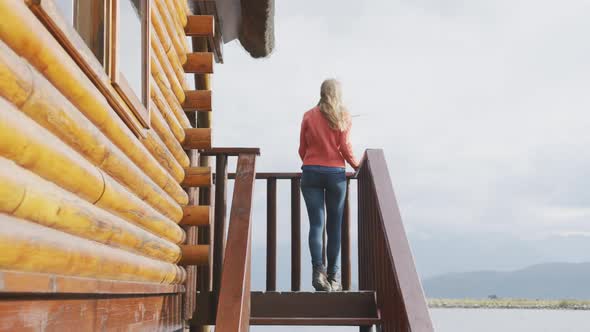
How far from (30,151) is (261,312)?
448cm

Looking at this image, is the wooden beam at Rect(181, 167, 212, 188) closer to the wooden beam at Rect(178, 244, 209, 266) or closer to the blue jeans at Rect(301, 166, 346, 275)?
the wooden beam at Rect(178, 244, 209, 266)

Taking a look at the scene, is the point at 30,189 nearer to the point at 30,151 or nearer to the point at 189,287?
the point at 30,151

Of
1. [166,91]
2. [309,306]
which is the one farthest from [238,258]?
[309,306]

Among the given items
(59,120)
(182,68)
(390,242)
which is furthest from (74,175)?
(182,68)

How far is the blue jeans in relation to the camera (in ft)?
22.7

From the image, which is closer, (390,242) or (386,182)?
(390,242)

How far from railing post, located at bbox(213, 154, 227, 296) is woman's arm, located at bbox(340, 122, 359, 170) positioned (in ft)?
3.31

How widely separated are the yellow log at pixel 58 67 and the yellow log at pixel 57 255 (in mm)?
520

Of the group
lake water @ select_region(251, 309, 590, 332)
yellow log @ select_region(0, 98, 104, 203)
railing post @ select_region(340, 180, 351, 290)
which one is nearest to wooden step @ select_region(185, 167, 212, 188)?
railing post @ select_region(340, 180, 351, 290)

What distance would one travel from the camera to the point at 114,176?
3.87 meters

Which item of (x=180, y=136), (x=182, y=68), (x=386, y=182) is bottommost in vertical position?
(x=386, y=182)

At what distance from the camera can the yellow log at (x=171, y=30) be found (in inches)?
211

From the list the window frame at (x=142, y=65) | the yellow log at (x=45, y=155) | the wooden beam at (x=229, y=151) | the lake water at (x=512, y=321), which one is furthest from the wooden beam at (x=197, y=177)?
the lake water at (x=512, y=321)

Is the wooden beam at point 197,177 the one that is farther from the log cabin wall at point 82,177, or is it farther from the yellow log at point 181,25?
the yellow log at point 181,25
